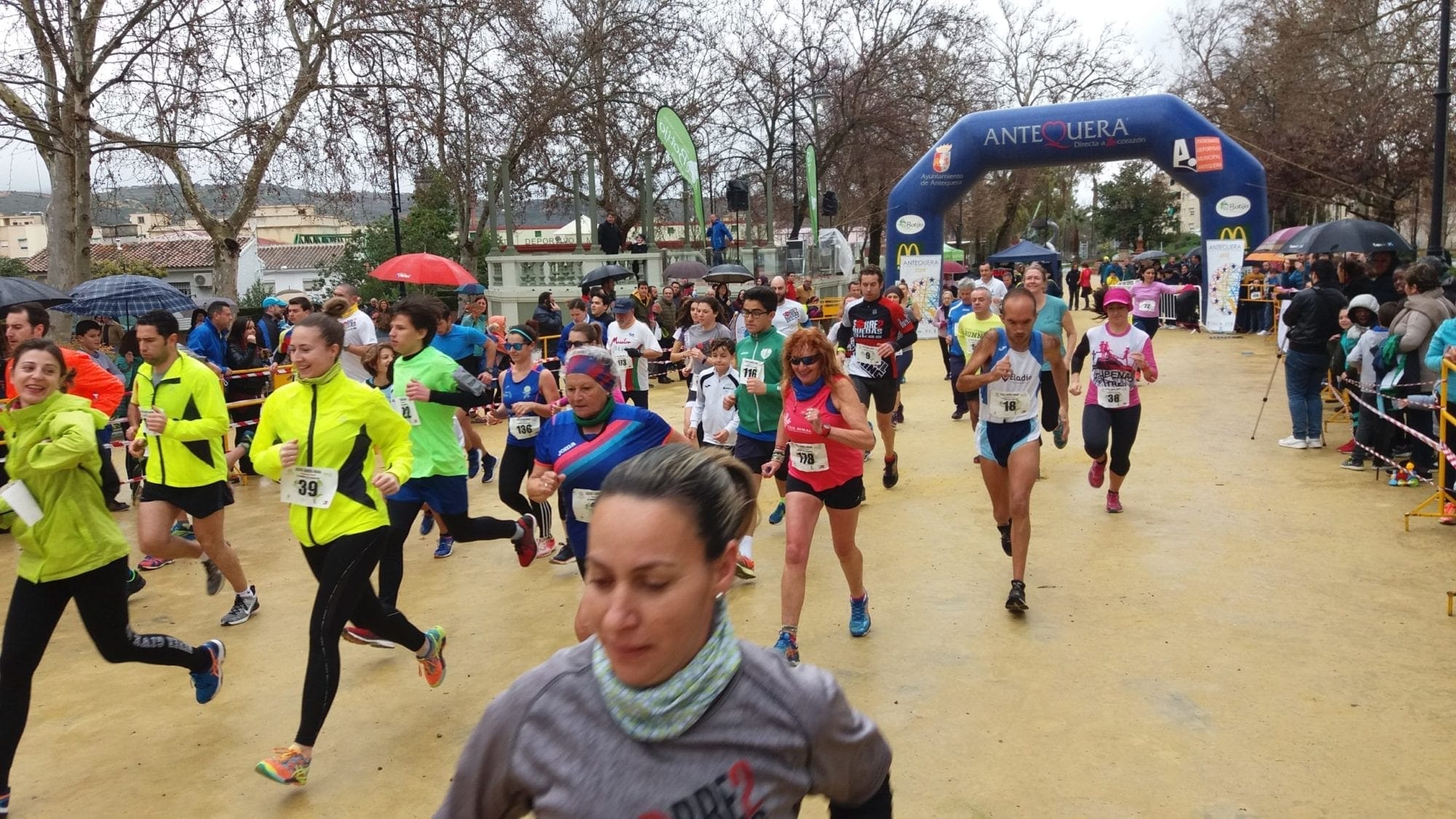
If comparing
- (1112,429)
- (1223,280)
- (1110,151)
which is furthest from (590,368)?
(1223,280)

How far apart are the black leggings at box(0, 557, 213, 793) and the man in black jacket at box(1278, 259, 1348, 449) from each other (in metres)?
9.82

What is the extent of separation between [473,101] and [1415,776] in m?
16.0

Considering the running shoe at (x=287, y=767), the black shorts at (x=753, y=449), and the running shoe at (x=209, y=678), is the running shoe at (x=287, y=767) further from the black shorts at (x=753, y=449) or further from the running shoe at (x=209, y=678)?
the black shorts at (x=753, y=449)

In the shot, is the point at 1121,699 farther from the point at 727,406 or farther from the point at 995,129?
the point at 995,129

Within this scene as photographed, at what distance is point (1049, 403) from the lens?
9.88m

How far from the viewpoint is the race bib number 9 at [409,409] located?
20.2 feet

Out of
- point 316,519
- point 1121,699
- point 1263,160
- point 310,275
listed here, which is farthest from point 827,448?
point 310,275

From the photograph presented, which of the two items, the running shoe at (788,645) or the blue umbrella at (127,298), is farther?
the blue umbrella at (127,298)

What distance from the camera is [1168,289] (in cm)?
2439

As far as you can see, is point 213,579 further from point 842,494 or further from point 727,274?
point 727,274

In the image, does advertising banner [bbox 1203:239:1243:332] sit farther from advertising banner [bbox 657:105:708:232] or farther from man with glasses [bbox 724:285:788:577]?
man with glasses [bbox 724:285:788:577]

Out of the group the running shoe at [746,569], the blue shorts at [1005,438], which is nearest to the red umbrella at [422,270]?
the running shoe at [746,569]

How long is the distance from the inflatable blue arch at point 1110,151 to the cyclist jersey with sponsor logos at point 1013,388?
1690 centimetres

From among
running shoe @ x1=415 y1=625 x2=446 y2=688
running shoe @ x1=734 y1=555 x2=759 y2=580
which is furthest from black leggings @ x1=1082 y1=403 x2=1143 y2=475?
running shoe @ x1=415 y1=625 x2=446 y2=688
